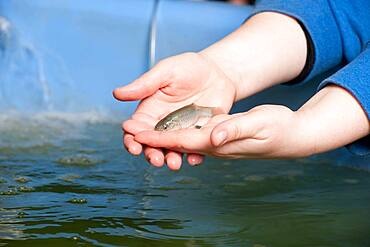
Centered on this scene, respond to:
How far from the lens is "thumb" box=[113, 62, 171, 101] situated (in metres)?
1.61

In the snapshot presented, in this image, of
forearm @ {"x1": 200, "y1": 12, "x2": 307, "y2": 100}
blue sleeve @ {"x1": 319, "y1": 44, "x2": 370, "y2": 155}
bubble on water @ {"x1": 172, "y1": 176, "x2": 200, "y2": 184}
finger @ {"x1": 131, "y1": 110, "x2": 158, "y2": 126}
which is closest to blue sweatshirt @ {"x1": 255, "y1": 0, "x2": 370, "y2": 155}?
forearm @ {"x1": 200, "y1": 12, "x2": 307, "y2": 100}

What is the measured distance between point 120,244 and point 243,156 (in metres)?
0.26

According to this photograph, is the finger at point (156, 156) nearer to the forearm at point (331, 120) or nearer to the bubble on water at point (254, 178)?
the forearm at point (331, 120)

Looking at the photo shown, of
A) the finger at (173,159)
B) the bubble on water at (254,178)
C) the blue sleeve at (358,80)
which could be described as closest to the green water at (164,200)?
the bubble on water at (254,178)

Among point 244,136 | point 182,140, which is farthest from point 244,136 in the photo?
point 182,140

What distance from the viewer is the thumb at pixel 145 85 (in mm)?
1608

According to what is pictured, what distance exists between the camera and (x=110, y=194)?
1.74 meters

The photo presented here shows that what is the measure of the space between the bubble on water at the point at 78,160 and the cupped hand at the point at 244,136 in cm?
53

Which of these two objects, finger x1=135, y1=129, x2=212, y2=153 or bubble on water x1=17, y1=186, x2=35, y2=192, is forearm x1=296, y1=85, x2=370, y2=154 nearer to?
finger x1=135, y1=129, x2=212, y2=153

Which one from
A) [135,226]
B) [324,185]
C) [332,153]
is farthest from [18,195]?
[332,153]

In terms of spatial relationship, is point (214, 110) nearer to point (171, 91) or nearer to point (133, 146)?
point (171, 91)

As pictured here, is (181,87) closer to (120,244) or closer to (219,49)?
(219,49)

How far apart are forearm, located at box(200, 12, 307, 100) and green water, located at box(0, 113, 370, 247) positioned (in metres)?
0.22

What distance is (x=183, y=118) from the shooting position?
158cm
